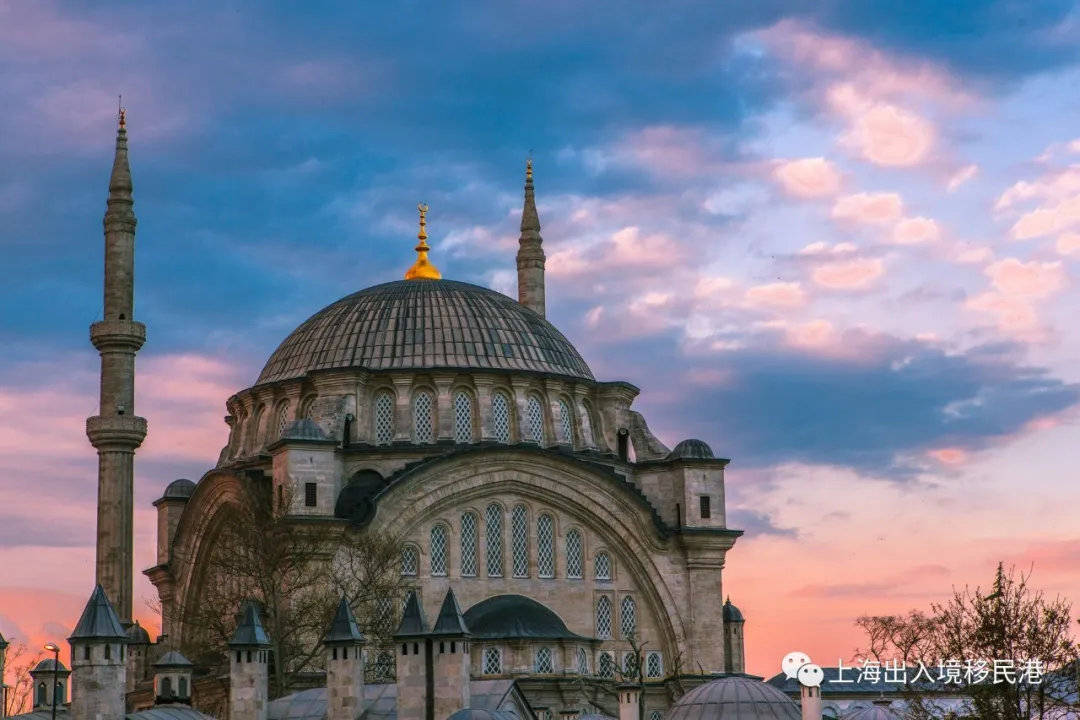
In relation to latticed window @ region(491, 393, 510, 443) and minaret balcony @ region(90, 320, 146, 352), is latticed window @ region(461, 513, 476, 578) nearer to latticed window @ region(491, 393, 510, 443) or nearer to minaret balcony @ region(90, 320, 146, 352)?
latticed window @ region(491, 393, 510, 443)

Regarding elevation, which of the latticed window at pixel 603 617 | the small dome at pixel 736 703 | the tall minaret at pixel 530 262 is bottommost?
the small dome at pixel 736 703

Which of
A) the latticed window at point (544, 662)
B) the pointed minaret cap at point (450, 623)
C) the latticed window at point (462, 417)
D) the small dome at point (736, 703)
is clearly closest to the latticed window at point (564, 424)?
the latticed window at point (462, 417)

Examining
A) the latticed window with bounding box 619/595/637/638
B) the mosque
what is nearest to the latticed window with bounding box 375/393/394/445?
the mosque

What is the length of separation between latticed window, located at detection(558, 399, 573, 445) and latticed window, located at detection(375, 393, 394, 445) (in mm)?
4265

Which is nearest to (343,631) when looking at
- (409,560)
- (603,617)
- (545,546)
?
(409,560)

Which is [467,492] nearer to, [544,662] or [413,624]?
[544,662]

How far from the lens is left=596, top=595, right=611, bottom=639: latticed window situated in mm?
46562

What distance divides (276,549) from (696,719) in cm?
1087

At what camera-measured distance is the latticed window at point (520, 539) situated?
46.1 metres

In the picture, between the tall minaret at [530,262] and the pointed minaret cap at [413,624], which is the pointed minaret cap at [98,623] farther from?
the tall minaret at [530,262]

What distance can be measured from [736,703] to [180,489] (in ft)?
69.0

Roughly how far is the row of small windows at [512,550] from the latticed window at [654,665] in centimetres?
212

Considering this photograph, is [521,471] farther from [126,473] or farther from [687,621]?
[126,473]

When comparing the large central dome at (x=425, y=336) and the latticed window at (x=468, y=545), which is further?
the large central dome at (x=425, y=336)
